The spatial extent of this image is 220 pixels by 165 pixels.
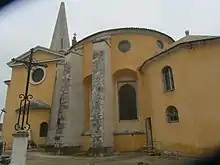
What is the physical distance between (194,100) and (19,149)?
871cm

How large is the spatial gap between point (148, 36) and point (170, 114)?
7.26m

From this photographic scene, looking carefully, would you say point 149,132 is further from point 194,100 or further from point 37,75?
point 37,75

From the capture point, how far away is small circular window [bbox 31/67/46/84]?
84.5 feet

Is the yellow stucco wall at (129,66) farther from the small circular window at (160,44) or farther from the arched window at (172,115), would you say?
the arched window at (172,115)

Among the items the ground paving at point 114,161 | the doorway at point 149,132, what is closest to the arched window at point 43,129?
the ground paving at point 114,161

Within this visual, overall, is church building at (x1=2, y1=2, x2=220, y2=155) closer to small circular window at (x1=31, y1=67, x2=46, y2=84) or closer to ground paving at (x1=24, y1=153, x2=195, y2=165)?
ground paving at (x1=24, y1=153, x2=195, y2=165)

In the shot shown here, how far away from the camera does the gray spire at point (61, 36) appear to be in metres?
35.6

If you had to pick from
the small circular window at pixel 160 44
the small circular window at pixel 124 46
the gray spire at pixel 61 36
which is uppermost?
the gray spire at pixel 61 36

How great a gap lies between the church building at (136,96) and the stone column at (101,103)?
6cm

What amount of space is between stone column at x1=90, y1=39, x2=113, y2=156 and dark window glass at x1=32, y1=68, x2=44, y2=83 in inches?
419

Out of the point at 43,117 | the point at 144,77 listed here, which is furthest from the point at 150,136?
the point at 43,117

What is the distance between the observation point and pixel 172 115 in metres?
13.7

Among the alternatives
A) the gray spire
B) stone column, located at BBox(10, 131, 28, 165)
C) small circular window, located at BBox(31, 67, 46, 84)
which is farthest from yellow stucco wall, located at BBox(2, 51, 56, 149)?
stone column, located at BBox(10, 131, 28, 165)

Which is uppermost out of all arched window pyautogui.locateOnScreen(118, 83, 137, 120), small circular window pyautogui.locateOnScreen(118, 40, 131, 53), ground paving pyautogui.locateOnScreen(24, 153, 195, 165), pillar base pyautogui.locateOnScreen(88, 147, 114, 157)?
small circular window pyautogui.locateOnScreen(118, 40, 131, 53)
